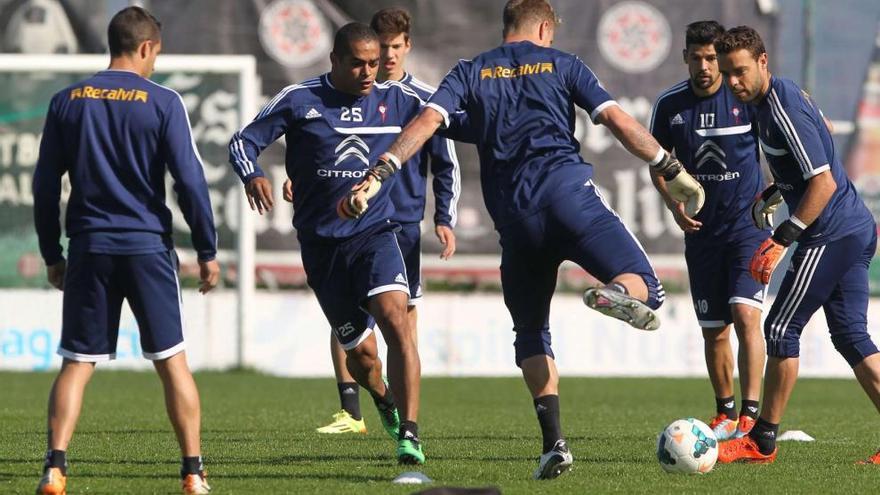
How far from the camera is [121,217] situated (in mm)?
6953

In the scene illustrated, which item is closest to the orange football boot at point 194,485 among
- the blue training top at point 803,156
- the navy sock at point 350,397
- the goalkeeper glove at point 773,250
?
the goalkeeper glove at point 773,250

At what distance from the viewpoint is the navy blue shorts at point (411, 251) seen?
10336 mm

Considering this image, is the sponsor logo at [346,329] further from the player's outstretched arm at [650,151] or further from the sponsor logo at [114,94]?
the sponsor logo at [114,94]

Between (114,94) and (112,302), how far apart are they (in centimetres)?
93

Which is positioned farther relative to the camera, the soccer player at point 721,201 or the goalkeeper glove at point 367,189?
the soccer player at point 721,201

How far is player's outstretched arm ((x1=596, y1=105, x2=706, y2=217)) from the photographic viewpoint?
7.52 m

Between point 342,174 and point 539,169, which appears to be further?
point 342,174

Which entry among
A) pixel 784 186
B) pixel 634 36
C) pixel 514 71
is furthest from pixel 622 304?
pixel 634 36

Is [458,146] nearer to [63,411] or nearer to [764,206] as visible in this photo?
[764,206]

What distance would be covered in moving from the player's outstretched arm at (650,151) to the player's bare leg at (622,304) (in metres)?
0.66

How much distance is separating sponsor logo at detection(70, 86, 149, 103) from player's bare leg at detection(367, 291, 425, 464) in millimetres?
2242

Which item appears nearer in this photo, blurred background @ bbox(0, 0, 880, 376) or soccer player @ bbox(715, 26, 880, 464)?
soccer player @ bbox(715, 26, 880, 464)

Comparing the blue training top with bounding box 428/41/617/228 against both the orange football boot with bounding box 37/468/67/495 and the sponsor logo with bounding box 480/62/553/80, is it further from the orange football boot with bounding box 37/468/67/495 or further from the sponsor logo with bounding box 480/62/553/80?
the orange football boot with bounding box 37/468/67/495

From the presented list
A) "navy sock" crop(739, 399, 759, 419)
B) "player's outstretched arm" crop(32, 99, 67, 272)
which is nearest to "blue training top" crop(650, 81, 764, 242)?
"navy sock" crop(739, 399, 759, 419)
